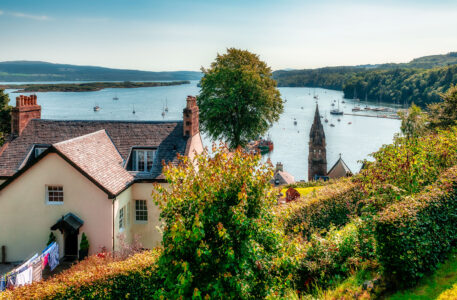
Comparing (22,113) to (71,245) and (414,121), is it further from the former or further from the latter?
(414,121)

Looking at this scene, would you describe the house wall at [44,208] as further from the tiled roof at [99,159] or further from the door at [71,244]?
the tiled roof at [99,159]

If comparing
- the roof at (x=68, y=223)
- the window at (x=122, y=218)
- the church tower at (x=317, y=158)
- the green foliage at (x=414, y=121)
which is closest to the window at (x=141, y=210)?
the window at (x=122, y=218)

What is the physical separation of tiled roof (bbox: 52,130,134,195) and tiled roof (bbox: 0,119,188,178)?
54.2 inches

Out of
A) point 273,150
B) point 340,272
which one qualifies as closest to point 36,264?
point 340,272

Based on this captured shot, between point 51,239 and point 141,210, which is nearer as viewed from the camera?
point 51,239

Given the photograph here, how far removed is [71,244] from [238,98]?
26.3m

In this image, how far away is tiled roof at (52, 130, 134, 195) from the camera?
22.7 meters

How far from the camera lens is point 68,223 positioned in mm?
22281

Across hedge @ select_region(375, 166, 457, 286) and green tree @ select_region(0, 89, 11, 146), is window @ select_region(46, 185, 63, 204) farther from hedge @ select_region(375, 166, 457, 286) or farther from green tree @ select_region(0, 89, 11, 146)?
green tree @ select_region(0, 89, 11, 146)

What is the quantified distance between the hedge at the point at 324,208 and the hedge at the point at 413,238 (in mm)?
7211

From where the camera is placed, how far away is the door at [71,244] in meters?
23.2

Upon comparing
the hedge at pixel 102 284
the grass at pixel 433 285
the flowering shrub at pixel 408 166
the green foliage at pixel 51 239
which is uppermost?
the flowering shrub at pixel 408 166

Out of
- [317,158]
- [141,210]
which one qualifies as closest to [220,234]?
[141,210]

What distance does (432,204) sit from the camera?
1290cm
